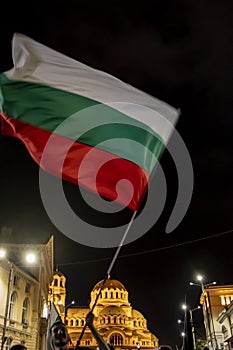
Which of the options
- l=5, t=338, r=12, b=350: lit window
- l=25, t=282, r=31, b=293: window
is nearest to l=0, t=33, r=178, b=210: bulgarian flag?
l=5, t=338, r=12, b=350: lit window

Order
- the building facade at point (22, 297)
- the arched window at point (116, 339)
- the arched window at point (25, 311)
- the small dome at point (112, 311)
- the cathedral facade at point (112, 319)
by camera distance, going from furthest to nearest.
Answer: the small dome at point (112, 311), the arched window at point (116, 339), the cathedral facade at point (112, 319), the arched window at point (25, 311), the building facade at point (22, 297)

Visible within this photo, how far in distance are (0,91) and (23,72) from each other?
1.87ft

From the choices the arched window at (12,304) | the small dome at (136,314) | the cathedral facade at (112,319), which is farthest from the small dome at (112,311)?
the arched window at (12,304)

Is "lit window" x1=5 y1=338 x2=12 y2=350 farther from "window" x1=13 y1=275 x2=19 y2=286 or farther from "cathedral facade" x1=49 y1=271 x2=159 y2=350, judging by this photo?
"cathedral facade" x1=49 y1=271 x2=159 y2=350

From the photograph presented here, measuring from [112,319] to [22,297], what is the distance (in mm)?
68735

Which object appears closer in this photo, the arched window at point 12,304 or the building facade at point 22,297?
the building facade at point 22,297

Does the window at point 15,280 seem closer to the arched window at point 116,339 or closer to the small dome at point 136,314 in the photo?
the arched window at point 116,339

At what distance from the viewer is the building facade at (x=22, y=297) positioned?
97.3 ft

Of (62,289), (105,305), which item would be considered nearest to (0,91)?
(62,289)

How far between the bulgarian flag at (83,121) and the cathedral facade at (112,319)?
83.2 meters

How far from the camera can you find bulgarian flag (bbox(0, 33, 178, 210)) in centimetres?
711

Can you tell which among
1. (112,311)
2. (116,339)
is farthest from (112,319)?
(116,339)

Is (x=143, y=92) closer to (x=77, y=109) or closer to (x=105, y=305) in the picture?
(x=77, y=109)

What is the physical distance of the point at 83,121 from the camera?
24.2ft
